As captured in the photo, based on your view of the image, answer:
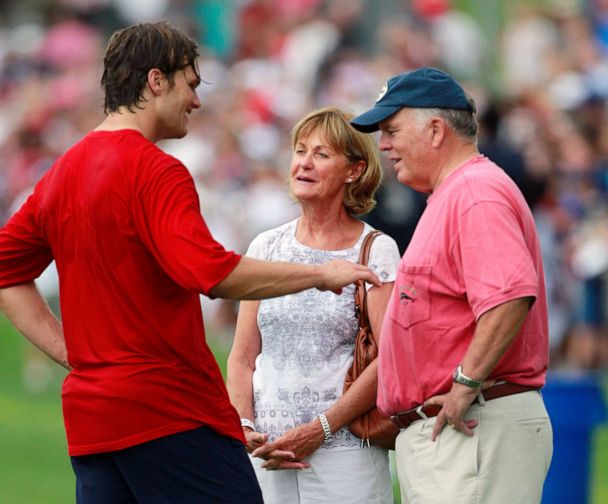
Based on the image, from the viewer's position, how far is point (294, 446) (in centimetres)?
525

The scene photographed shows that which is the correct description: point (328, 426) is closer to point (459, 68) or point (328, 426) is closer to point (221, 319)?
point (221, 319)

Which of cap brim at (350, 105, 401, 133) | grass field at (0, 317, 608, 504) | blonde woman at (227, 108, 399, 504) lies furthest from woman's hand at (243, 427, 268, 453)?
grass field at (0, 317, 608, 504)

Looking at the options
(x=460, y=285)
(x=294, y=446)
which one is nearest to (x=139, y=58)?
(x=460, y=285)

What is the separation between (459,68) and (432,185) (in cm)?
1106

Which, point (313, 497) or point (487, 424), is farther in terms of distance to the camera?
point (313, 497)

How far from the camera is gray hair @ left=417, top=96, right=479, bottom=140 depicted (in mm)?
4918

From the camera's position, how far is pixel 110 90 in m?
4.67

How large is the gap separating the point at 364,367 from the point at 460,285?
72 cm

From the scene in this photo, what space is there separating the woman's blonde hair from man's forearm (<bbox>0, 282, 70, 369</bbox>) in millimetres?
1224

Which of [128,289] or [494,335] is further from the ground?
[128,289]

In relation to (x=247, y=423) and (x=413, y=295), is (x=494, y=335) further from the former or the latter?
(x=247, y=423)

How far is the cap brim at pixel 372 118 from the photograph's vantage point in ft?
16.3

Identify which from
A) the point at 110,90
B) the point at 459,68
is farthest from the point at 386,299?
the point at 459,68

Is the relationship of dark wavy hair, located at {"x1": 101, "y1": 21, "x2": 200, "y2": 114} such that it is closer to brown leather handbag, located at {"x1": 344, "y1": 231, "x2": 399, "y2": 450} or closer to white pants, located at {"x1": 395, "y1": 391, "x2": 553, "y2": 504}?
brown leather handbag, located at {"x1": 344, "y1": 231, "x2": 399, "y2": 450}
